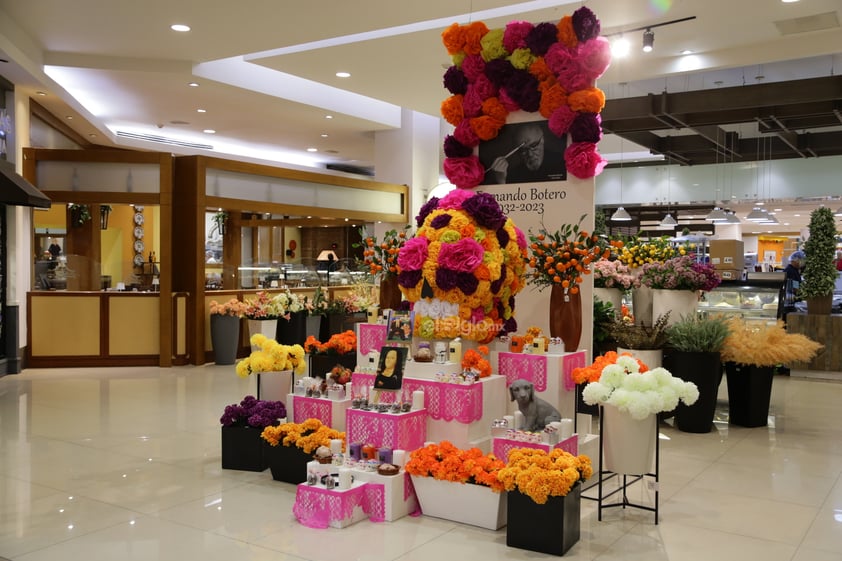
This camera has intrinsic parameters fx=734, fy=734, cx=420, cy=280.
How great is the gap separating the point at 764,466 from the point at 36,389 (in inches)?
312

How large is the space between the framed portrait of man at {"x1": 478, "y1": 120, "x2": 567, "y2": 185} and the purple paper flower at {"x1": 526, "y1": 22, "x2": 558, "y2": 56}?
1.78 ft

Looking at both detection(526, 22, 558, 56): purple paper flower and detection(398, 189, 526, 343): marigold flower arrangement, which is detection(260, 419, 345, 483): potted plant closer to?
detection(398, 189, 526, 343): marigold flower arrangement

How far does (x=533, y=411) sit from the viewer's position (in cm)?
460

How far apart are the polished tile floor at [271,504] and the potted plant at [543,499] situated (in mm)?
113

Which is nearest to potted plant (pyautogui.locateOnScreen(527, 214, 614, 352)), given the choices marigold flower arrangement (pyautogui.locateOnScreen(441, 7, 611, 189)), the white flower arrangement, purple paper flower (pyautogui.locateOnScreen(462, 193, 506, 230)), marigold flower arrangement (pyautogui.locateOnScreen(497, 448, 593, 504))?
purple paper flower (pyautogui.locateOnScreen(462, 193, 506, 230))

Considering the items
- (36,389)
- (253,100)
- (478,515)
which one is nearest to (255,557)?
(478,515)

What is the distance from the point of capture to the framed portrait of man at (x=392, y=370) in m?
4.93

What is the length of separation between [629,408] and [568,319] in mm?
1186

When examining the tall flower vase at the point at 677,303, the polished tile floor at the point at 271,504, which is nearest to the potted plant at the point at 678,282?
the tall flower vase at the point at 677,303

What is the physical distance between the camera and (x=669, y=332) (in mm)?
7273

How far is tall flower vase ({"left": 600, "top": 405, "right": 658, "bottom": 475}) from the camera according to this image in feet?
14.5

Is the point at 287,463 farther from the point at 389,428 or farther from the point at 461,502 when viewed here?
the point at 461,502

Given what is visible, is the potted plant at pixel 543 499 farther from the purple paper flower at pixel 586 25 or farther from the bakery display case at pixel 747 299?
the bakery display case at pixel 747 299

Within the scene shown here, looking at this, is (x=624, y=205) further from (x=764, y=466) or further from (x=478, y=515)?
(x=478, y=515)
